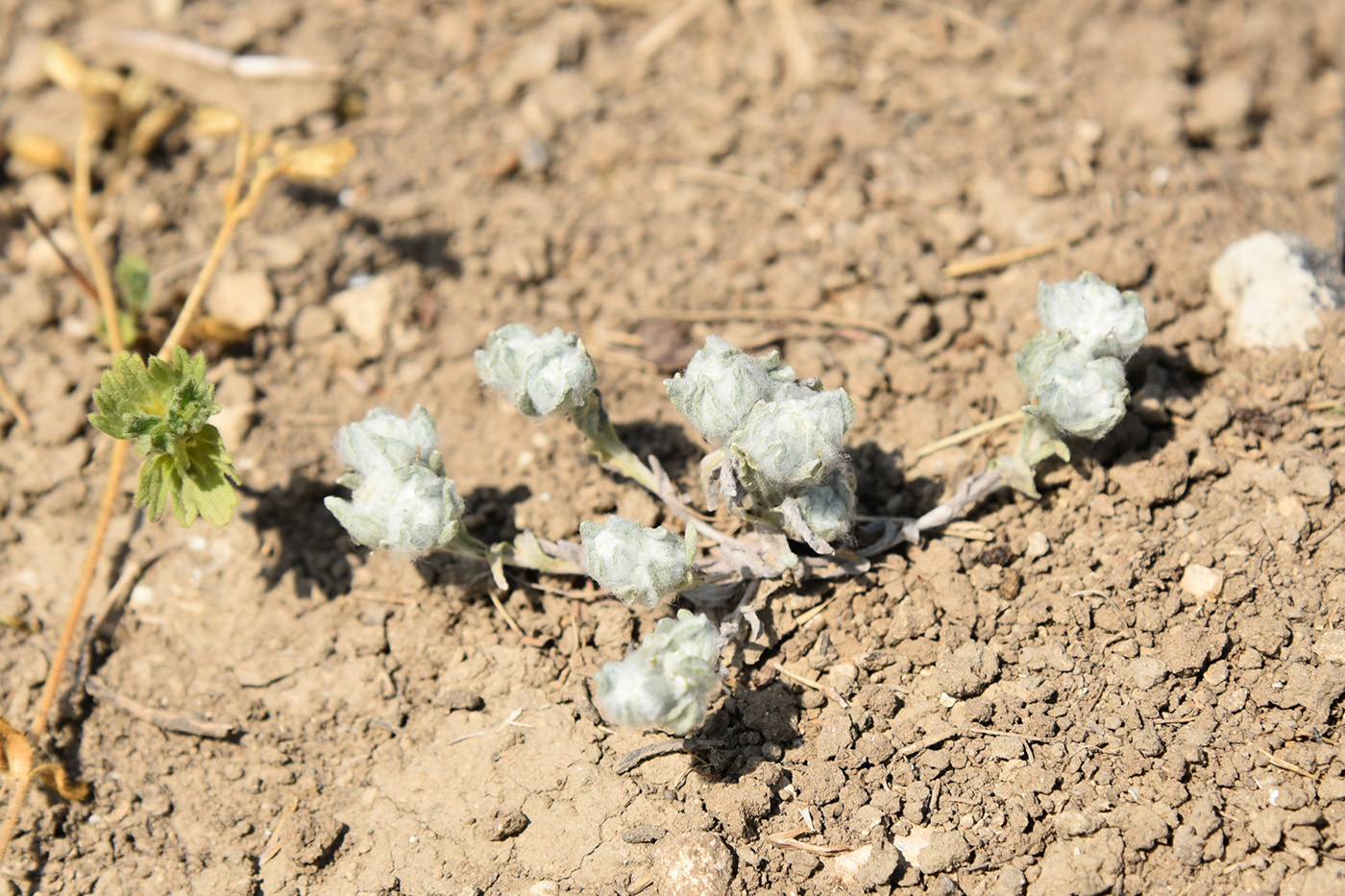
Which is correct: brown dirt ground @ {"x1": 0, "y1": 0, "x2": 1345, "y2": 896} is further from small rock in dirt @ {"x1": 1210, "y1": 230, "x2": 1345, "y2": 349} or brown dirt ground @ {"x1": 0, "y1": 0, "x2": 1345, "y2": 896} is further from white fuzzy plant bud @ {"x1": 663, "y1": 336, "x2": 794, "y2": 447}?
white fuzzy plant bud @ {"x1": 663, "y1": 336, "x2": 794, "y2": 447}

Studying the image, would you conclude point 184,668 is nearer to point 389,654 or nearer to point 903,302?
point 389,654

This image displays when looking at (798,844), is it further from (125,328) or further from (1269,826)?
(125,328)

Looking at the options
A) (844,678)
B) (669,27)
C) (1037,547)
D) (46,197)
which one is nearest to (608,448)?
(844,678)

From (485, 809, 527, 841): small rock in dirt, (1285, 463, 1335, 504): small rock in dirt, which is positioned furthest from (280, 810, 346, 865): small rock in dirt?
(1285, 463, 1335, 504): small rock in dirt

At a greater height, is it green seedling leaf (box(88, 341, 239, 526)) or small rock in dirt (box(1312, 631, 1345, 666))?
green seedling leaf (box(88, 341, 239, 526))

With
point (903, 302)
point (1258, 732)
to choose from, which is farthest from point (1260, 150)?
point (1258, 732)

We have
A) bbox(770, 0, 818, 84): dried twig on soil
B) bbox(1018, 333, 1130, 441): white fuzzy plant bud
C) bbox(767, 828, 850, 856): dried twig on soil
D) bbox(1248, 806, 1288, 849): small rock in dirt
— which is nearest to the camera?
bbox(1248, 806, 1288, 849): small rock in dirt

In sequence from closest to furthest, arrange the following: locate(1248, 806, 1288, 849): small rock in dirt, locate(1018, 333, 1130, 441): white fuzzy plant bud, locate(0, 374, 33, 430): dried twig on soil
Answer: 1. locate(1248, 806, 1288, 849): small rock in dirt
2. locate(1018, 333, 1130, 441): white fuzzy plant bud
3. locate(0, 374, 33, 430): dried twig on soil
